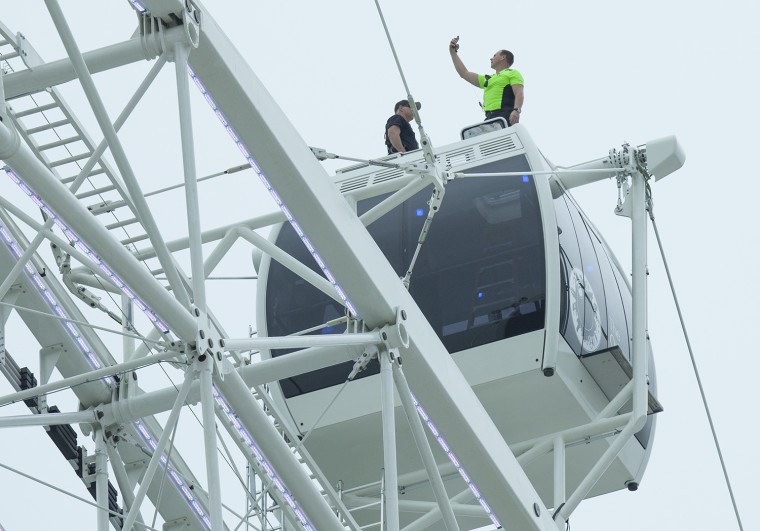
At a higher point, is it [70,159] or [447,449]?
[70,159]

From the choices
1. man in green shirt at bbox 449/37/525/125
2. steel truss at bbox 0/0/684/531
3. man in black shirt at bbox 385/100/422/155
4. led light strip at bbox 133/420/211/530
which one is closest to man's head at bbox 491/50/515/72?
man in green shirt at bbox 449/37/525/125

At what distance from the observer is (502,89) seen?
20.6 metres

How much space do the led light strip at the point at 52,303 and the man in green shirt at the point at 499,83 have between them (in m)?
7.51

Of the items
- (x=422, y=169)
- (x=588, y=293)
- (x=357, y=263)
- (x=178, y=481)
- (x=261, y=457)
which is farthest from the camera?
(x=588, y=293)

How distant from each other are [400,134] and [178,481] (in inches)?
270

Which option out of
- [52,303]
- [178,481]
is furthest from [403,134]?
[52,303]

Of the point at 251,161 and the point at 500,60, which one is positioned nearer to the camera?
the point at 251,161

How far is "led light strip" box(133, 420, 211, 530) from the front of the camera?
1509 cm

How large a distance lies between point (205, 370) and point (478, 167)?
748 centimetres

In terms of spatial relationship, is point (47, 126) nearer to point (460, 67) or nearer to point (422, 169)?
point (422, 169)

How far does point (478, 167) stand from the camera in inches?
725

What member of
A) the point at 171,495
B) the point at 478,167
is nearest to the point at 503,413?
the point at 478,167

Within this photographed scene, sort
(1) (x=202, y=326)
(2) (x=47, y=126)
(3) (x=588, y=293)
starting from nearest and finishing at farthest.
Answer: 1. (1) (x=202, y=326)
2. (2) (x=47, y=126)
3. (3) (x=588, y=293)

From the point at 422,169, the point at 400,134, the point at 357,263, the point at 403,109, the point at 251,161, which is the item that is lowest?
the point at 357,263
